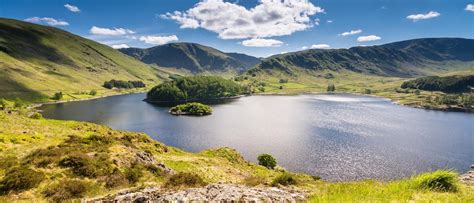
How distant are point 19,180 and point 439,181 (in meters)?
26.8

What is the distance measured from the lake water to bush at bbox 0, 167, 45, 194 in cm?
7397

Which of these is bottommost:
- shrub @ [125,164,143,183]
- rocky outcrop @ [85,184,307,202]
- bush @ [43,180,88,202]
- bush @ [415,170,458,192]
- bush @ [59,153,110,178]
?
shrub @ [125,164,143,183]

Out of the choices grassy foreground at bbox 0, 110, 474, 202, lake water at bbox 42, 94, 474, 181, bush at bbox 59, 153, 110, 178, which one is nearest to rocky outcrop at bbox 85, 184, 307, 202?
grassy foreground at bbox 0, 110, 474, 202

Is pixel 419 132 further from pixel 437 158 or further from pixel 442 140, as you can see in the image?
pixel 437 158

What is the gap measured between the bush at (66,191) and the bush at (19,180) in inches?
60.5

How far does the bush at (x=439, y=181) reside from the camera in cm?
1266

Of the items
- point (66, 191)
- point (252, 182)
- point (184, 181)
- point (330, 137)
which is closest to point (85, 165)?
point (66, 191)

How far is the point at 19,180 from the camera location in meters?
20.0

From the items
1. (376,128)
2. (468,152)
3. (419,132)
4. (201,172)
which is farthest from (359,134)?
(201,172)

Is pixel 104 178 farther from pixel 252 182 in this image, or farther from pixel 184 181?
pixel 252 182

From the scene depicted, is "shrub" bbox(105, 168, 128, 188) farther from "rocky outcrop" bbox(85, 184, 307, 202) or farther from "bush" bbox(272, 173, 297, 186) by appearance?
"bush" bbox(272, 173, 297, 186)

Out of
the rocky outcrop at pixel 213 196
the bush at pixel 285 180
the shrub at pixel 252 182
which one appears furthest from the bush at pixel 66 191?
the bush at pixel 285 180

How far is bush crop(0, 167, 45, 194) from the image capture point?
19.4 metres

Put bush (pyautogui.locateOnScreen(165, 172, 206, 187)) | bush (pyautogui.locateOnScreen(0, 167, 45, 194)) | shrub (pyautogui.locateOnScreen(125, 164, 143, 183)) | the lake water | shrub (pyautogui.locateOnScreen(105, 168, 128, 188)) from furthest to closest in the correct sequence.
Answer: the lake water → shrub (pyautogui.locateOnScreen(125, 164, 143, 183)) → shrub (pyautogui.locateOnScreen(105, 168, 128, 188)) → bush (pyautogui.locateOnScreen(0, 167, 45, 194)) → bush (pyautogui.locateOnScreen(165, 172, 206, 187))
